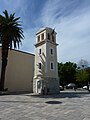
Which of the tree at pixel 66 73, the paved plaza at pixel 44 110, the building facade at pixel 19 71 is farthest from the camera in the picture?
the tree at pixel 66 73

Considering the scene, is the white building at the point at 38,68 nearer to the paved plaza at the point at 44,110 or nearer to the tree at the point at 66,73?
the paved plaza at the point at 44,110

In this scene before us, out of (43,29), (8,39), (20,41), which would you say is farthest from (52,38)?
(8,39)

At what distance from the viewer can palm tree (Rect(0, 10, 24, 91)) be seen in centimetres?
2788

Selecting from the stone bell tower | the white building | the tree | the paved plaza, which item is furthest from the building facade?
the tree

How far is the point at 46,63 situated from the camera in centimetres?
3119

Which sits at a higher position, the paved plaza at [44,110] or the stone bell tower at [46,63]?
the stone bell tower at [46,63]

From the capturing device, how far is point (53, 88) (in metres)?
31.3

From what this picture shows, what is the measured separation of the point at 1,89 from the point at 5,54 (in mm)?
5943

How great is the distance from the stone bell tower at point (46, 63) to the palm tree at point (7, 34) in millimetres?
5498

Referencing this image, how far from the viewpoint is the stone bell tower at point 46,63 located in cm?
3055

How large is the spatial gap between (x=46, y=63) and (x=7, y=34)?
8900mm

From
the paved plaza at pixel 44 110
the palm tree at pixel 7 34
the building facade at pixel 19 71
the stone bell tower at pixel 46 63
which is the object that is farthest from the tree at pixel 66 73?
the paved plaza at pixel 44 110

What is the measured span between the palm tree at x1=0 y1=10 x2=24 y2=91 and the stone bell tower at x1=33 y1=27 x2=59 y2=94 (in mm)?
5498

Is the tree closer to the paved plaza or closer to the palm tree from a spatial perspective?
the palm tree
